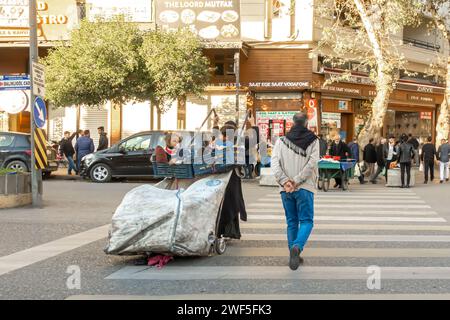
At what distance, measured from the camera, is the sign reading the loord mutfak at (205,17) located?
2412cm

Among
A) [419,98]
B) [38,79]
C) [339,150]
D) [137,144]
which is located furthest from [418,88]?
[38,79]

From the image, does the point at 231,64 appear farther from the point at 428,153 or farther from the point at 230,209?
the point at 230,209

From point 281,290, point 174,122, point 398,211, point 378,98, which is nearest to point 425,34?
point 378,98

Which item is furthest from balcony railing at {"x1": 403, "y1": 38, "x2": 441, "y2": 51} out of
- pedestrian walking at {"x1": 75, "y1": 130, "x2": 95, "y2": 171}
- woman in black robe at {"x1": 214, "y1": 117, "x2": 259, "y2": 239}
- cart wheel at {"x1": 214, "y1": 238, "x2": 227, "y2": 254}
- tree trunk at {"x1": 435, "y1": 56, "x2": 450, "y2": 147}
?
cart wheel at {"x1": 214, "y1": 238, "x2": 227, "y2": 254}

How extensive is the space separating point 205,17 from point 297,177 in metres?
19.0

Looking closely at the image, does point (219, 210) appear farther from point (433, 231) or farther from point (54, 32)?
point (54, 32)

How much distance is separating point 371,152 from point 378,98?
2.31 m

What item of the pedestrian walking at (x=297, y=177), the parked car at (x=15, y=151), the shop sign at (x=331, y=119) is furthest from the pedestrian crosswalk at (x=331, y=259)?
the shop sign at (x=331, y=119)

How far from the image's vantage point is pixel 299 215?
21.2ft

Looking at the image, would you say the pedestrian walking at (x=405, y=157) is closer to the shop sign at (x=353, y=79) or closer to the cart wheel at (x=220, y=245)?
the shop sign at (x=353, y=79)

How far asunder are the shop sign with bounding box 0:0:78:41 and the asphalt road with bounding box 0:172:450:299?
1601cm

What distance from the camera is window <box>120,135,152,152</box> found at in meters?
17.9

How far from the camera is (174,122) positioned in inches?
1049

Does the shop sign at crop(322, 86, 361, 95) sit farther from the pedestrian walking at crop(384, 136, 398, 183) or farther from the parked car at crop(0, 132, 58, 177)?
the parked car at crop(0, 132, 58, 177)
